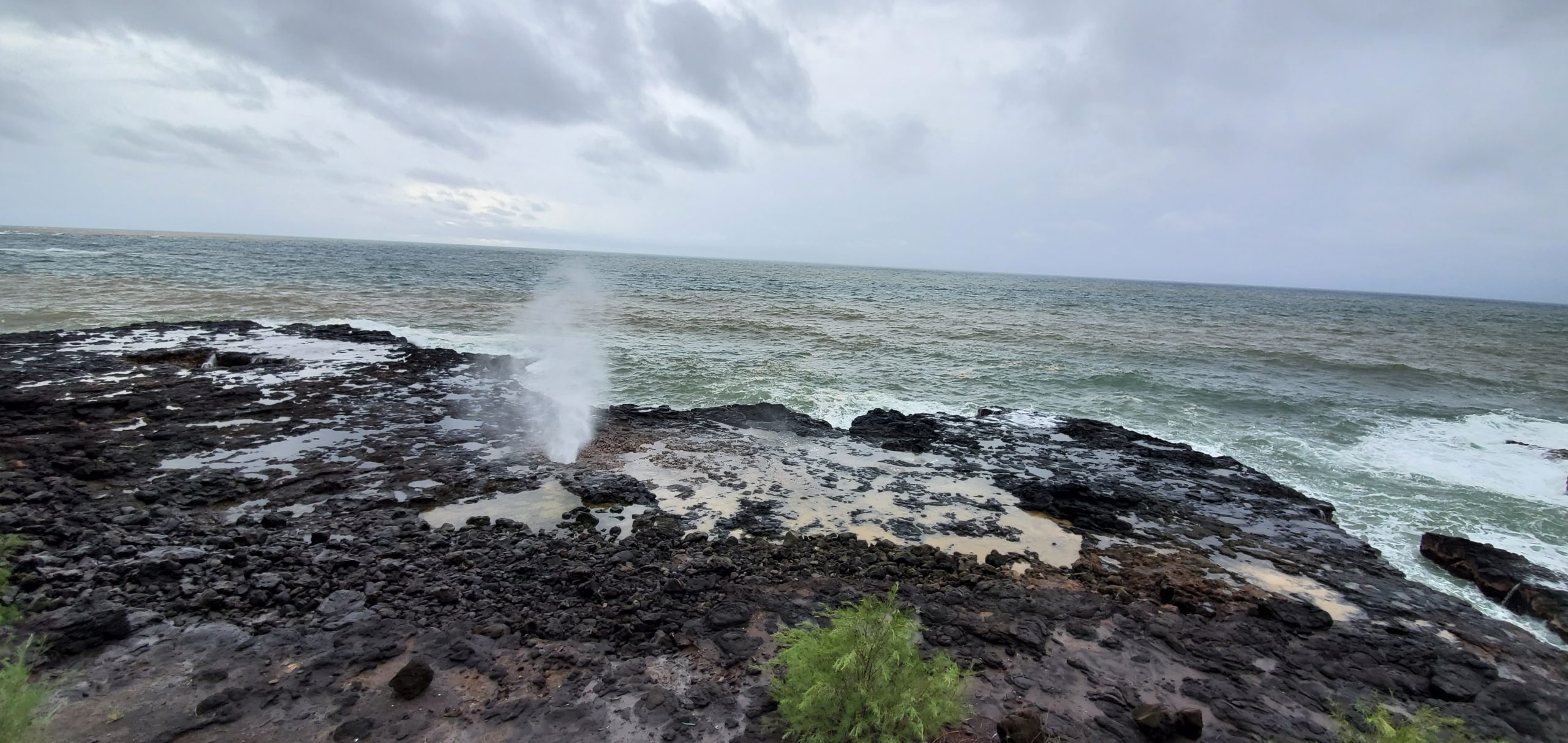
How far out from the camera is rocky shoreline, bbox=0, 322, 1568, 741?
18.2ft

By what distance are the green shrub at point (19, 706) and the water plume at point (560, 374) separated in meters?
7.39

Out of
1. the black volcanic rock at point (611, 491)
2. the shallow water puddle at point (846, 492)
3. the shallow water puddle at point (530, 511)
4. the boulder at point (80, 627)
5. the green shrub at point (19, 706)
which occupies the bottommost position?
the shallow water puddle at point (846, 492)

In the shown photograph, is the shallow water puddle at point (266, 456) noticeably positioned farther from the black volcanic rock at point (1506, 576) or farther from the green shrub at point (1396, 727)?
the black volcanic rock at point (1506, 576)

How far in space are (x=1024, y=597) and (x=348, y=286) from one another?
5202cm

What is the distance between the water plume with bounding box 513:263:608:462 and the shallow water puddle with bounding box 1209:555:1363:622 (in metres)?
11.5

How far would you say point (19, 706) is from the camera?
13.7 ft

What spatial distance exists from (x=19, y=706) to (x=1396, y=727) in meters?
11.5

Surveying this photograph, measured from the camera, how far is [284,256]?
82.2m

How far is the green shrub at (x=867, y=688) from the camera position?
4715mm

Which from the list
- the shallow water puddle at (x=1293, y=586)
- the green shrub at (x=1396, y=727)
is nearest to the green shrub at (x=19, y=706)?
the green shrub at (x=1396, y=727)

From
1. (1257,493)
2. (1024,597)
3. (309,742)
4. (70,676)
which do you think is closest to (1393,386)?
(1257,493)

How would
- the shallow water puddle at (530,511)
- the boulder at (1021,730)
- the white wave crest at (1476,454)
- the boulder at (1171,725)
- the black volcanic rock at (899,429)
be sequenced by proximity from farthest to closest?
the black volcanic rock at (899,429), the white wave crest at (1476,454), the shallow water puddle at (530,511), the boulder at (1171,725), the boulder at (1021,730)

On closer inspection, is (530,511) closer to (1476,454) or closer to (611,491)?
(611,491)

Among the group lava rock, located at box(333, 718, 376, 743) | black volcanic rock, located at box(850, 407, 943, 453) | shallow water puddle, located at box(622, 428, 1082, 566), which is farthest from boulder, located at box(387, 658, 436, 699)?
black volcanic rock, located at box(850, 407, 943, 453)
